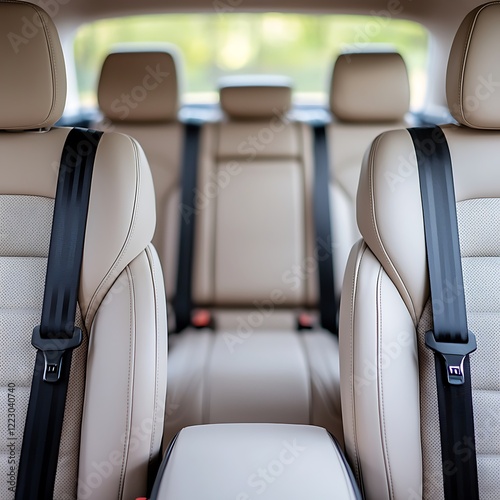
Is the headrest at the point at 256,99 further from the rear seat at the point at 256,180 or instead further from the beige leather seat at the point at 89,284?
the beige leather seat at the point at 89,284

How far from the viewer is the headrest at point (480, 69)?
58.7 inches

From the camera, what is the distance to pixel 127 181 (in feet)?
4.89

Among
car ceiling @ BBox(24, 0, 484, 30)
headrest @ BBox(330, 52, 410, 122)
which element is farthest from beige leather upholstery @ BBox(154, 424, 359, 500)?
car ceiling @ BBox(24, 0, 484, 30)

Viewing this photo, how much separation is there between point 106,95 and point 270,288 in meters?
0.95

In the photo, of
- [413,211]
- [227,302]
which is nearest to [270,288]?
[227,302]

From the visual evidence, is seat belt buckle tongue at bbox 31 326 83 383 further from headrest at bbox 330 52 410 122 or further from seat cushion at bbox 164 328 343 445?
headrest at bbox 330 52 410 122

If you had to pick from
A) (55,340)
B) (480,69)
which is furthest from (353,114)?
(55,340)

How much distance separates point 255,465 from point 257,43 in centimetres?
204

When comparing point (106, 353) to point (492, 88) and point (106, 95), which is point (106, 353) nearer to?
point (492, 88)

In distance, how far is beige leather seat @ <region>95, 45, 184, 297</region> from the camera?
95.3 inches

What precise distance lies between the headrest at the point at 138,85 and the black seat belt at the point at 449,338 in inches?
49.4

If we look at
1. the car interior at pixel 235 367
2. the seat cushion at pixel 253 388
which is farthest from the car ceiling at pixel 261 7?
the seat cushion at pixel 253 388

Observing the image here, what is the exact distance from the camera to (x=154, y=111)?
8.11 feet

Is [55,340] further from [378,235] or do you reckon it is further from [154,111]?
[154,111]
